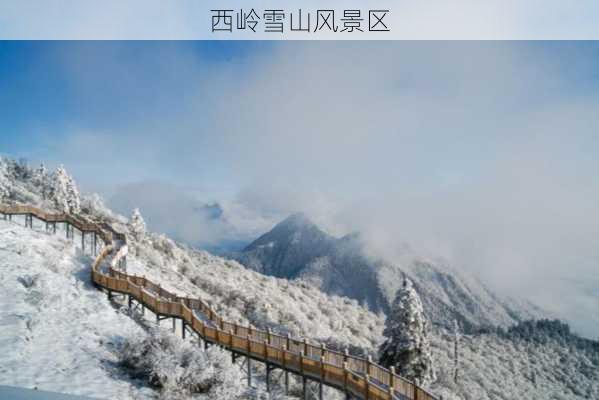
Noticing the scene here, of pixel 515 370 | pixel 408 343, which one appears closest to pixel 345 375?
pixel 408 343

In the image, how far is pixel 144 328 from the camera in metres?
27.4

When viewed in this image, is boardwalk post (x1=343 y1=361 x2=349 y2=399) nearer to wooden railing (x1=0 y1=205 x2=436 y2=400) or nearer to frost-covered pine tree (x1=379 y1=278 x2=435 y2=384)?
wooden railing (x1=0 y1=205 x2=436 y2=400)

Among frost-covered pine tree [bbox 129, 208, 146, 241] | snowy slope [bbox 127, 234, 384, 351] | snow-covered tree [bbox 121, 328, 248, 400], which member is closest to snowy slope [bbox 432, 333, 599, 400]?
snowy slope [bbox 127, 234, 384, 351]

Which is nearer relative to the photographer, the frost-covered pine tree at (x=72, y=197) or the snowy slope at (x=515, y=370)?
the snowy slope at (x=515, y=370)

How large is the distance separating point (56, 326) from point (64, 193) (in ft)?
197

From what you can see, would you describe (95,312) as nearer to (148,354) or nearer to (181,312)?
(181,312)

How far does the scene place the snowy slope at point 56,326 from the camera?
59.2ft

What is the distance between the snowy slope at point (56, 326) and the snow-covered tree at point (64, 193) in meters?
40.7

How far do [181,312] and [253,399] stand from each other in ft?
35.2

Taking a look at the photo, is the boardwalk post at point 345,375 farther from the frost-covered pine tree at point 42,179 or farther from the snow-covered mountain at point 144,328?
the frost-covered pine tree at point 42,179

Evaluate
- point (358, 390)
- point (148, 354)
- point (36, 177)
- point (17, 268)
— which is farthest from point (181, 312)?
point (36, 177)

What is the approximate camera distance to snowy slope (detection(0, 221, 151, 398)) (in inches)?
710

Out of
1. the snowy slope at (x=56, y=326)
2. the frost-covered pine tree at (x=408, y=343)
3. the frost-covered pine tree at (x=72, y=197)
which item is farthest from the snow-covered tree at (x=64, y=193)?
the frost-covered pine tree at (x=408, y=343)

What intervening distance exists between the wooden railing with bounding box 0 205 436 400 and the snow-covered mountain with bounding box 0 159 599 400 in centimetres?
172
